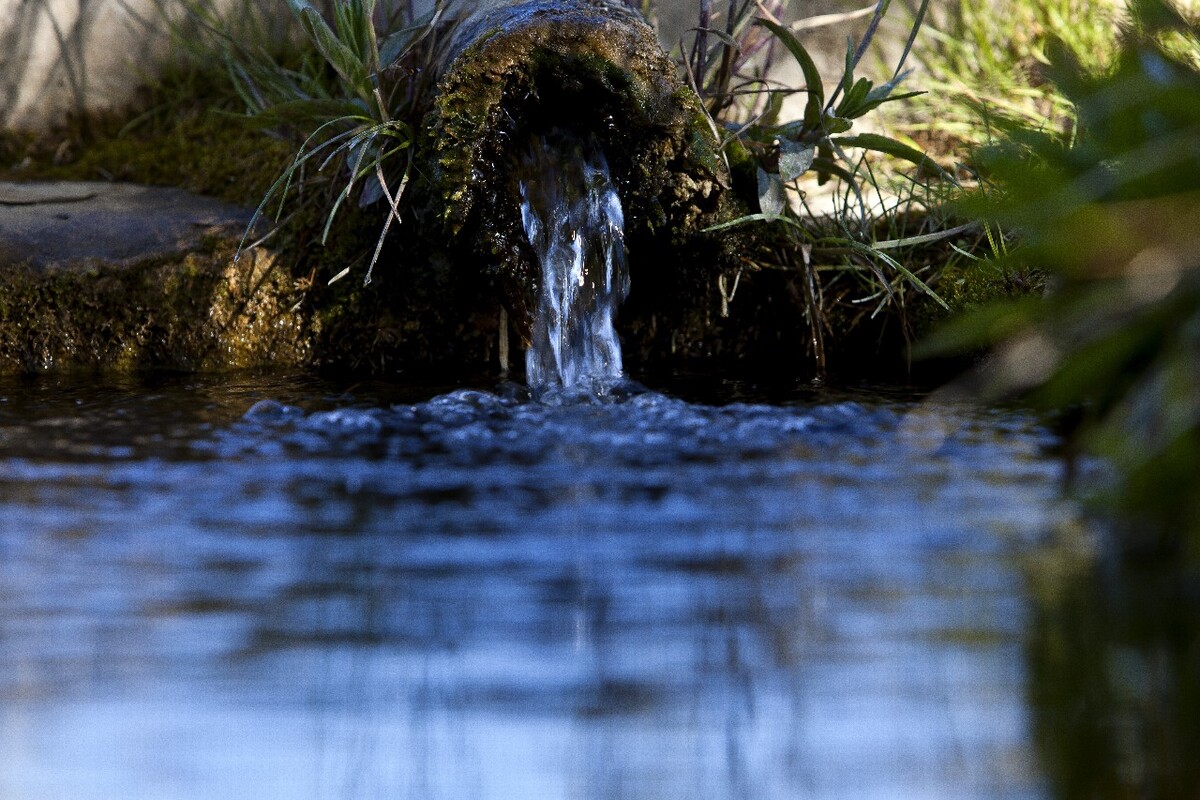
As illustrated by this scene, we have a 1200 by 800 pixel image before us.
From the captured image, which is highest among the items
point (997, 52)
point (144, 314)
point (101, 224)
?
point (997, 52)

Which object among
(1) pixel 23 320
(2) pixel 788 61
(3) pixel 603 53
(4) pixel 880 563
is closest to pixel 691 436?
(4) pixel 880 563

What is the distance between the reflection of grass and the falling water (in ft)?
5.87

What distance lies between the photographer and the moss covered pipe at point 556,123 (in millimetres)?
3268

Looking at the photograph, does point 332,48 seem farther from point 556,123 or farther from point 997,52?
point 997,52

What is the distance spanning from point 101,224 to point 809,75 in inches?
82.0

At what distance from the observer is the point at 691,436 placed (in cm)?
262

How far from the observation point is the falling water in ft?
11.2

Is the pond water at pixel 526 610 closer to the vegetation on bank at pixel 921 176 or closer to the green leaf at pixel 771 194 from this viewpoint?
the vegetation on bank at pixel 921 176

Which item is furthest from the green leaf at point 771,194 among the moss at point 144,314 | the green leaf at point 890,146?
the moss at point 144,314

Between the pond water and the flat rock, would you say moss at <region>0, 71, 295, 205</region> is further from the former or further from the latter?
the pond water

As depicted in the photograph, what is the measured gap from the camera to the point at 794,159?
11.2ft

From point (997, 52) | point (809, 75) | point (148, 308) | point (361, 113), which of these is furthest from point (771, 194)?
point (997, 52)

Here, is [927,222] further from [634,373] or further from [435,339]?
[435,339]

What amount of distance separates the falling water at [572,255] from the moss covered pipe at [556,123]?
0.03 m
